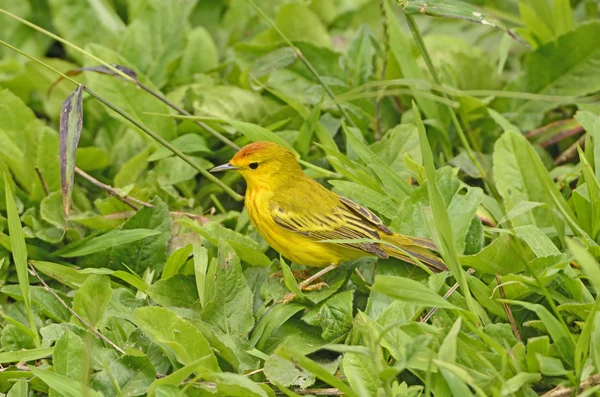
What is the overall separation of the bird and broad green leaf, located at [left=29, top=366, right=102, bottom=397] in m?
1.00

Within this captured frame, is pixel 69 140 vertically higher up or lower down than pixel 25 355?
higher up

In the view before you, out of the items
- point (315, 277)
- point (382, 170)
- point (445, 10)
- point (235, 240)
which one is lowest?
point (315, 277)

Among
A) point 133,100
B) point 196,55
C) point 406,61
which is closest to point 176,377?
point 133,100

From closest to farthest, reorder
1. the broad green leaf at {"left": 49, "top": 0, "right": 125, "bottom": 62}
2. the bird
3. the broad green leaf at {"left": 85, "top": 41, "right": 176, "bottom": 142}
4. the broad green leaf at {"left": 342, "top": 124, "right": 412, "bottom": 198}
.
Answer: the bird → the broad green leaf at {"left": 342, "top": 124, "right": 412, "bottom": 198} → the broad green leaf at {"left": 85, "top": 41, "right": 176, "bottom": 142} → the broad green leaf at {"left": 49, "top": 0, "right": 125, "bottom": 62}

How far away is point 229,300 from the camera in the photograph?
10.6 ft

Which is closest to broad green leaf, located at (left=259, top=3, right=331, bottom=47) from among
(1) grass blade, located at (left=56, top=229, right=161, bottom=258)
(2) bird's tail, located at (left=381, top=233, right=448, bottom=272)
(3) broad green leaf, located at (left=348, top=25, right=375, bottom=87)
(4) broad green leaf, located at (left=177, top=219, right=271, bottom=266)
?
(3) broad green leaf, located at (left=348, top=25, right=375, bottom=87)

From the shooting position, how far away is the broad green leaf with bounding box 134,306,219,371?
9.32 feet

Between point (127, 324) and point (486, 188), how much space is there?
1.91 metres

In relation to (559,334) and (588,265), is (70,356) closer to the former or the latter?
(559,334)

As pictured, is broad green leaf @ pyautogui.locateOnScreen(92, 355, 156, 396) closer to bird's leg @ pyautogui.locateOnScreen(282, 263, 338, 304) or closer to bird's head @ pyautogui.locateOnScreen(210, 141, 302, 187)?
bird's leg @ pyautogui.locateOnScreen(282, 263, 338, 304)

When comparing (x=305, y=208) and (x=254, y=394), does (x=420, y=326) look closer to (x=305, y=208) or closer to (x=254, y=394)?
(x=254, y=394)

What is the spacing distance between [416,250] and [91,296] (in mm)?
1331

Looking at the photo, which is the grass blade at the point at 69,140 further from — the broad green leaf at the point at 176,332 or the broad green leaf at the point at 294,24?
the broad green leaf at the point at 294,24

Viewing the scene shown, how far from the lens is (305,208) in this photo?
11.5ft
